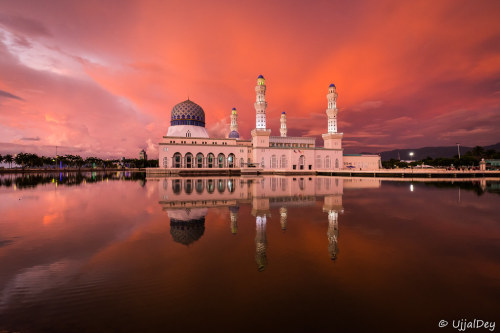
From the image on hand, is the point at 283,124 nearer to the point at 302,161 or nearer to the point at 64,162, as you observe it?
the point at 302,161

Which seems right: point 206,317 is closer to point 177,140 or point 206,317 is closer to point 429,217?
point 429,217

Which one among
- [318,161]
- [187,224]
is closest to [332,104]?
[318,161]

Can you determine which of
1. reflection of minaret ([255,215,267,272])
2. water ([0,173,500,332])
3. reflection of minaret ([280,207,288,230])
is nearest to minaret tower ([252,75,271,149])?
reflection of minaret ([280,207,288,230])

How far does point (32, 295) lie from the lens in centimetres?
436

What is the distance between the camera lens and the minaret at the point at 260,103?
6450 centimetres

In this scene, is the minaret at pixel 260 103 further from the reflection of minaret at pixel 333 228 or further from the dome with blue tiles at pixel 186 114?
the reflection of minaret at pixel 333 228

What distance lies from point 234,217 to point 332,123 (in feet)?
227

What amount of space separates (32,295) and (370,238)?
881cm

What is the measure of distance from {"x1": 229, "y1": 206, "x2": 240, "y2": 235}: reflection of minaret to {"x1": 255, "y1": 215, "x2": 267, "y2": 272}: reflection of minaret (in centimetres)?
85

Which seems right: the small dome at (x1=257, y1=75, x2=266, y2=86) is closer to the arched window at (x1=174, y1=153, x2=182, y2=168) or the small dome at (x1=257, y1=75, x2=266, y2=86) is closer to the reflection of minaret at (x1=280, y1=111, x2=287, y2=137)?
the reflection of minaret at (x1=280, y1=111, x2=287, y2=137)

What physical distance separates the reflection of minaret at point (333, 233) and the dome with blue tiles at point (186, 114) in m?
60.8

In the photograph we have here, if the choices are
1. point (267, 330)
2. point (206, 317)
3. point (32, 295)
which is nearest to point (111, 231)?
point (32, 295)

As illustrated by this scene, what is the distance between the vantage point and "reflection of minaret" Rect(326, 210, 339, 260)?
651 centimetres

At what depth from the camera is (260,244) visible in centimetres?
709
